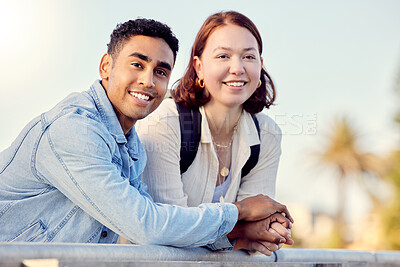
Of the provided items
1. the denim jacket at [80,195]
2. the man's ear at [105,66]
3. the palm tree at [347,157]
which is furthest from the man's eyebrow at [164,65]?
the palm tree at [347,157]

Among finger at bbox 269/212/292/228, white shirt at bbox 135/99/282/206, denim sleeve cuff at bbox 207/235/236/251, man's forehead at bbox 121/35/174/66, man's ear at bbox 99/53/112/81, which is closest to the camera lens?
denim sleeve cuff at bbox 207/235/236/251

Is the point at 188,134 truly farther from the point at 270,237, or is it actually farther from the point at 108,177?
the point at 108,177

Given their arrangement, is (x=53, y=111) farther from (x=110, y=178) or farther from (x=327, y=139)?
(x=327, y=139)

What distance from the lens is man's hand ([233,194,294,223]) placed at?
282 centimetres

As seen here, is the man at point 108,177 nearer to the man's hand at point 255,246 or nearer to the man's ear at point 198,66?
the man's hand at point 255,246

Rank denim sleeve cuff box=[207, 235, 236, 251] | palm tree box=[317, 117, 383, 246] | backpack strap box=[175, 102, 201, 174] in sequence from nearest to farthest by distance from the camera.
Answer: denim sleeve cuff box=[207, 235, 236, 251], backpack strap box=[175, 102, 201, 174], palm tree box=[317, 117, 383, 246]

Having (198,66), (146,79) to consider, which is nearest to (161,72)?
(146,79)

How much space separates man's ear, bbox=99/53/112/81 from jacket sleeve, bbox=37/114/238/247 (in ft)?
2.13

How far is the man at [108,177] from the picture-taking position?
2412 millimetres

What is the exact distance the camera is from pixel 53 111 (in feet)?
8.54

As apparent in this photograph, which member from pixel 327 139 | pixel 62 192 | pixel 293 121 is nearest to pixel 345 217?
pixel 327 139

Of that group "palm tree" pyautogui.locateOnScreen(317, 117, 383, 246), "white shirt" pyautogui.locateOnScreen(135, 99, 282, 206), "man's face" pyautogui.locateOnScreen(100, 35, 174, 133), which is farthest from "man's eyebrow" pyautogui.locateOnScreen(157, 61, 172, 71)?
"palm tree" pyautogui.locateOnScreen(317, 117, 383, 246)

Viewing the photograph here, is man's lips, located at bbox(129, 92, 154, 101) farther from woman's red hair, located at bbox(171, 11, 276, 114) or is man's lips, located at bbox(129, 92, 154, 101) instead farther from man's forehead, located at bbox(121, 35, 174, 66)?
woman's red hair, located at bbox(171, 11, 276, 114)

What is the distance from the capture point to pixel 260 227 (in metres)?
2.84
